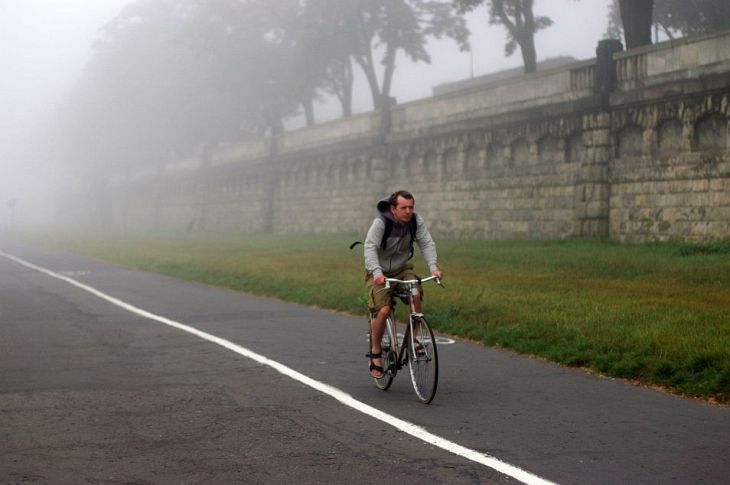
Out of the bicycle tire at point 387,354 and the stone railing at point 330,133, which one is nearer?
the bicycle tire at point 387,354

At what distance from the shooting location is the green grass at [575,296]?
10.7 metres

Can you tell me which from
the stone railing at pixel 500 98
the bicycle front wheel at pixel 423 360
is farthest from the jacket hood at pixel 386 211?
the stone railing at pixel 500 98

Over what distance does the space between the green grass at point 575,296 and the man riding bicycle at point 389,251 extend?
8.55 feet

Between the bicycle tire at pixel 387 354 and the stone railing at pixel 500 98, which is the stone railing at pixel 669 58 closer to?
the stone railing at pixel 500 98

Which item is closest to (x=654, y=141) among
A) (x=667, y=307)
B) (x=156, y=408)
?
(x=667, y=307)

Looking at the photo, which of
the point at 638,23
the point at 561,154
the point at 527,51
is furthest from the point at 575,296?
the point at 527,51

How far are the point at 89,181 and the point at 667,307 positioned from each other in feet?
336

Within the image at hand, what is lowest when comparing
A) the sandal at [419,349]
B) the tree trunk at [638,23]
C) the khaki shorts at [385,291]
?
the sandal at [419,349]

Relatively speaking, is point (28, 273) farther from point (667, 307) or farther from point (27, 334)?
point (667, 307)

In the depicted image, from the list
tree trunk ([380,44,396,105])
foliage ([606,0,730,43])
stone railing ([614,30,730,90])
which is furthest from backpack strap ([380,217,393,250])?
tree trunk ([380,44,396,105])

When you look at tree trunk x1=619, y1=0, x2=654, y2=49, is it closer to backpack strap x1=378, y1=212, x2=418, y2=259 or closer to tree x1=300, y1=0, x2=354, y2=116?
backpack strap x1=378, y1=212, x2=418, y2=259

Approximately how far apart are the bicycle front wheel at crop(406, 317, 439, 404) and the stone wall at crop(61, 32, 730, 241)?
46.9ft

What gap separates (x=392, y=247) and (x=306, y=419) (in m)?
1.96

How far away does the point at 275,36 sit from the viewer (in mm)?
65562
